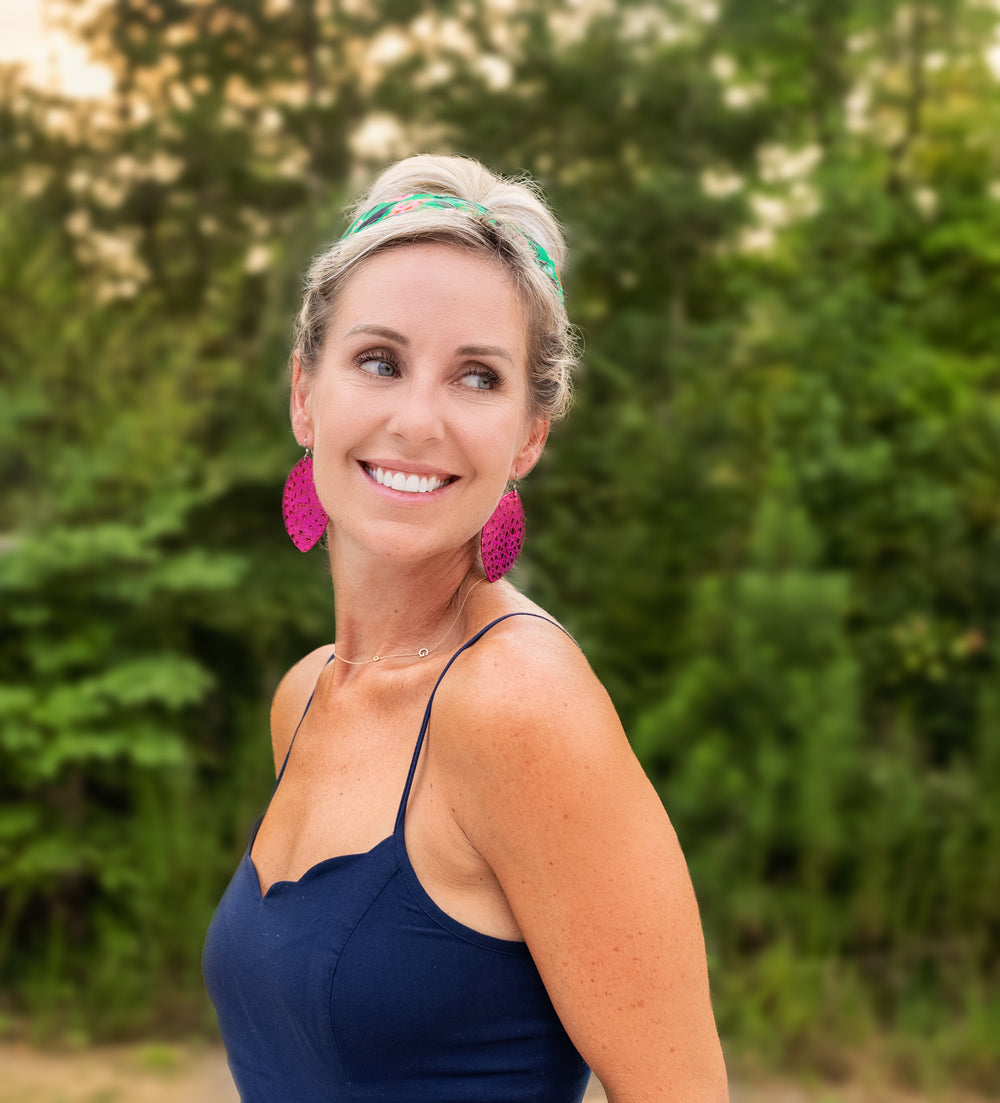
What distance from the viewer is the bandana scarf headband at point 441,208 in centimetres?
116

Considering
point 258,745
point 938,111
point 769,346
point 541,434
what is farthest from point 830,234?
point 541,434

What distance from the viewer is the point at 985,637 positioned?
486 centimetres

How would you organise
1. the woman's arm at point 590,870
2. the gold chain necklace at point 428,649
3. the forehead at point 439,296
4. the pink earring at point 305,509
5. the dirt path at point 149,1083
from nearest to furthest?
the woman's arm at point 590,870 → the forehead at point 439,296 → the gold chain necklace at point 428,649 → the pink earring at point 305,509 → the dirt path at point 149,1083

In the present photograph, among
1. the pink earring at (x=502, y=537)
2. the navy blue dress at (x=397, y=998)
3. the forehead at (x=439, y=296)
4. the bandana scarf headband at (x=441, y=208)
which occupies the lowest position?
the navy blue dress at (x=397, y=998)

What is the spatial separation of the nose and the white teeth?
0.13 ft

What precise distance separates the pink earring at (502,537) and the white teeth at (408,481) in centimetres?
14

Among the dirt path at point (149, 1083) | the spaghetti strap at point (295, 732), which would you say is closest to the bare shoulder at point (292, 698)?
the spaghetti strap at point (295, 732)

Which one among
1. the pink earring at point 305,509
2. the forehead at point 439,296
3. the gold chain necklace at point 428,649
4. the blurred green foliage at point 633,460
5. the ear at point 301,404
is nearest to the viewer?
the forehead at point 439,296

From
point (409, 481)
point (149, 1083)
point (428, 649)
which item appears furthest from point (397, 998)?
point (149, 1083)

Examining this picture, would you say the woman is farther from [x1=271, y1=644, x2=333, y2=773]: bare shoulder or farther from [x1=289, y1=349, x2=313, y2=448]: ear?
[x1=271, y1=644, x2=333, y2=773]: bare shoulder

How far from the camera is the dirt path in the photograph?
4.12m

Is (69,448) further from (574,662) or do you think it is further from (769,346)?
(574,662)

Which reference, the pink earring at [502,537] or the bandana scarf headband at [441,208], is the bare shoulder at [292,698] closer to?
the pink earring at [502,537]

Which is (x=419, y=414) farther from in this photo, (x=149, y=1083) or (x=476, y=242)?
(x=149, y=1083)
